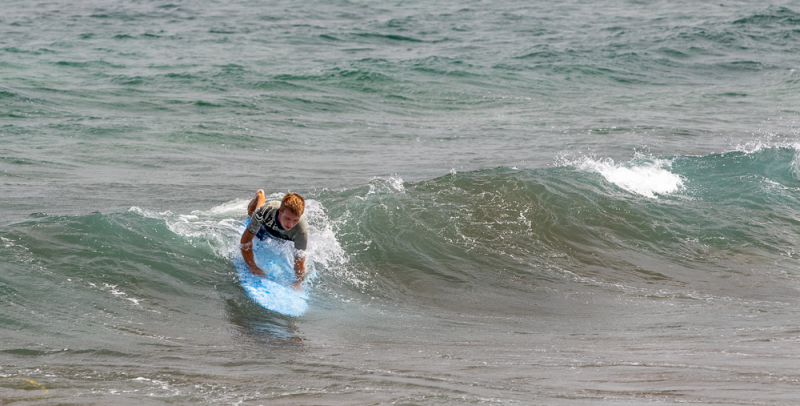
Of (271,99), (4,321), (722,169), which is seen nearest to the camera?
(4,321)

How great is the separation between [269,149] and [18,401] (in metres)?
9.66

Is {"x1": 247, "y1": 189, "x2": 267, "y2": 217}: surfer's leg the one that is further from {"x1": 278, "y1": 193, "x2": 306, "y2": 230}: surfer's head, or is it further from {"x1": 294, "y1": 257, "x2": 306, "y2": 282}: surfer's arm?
{"x1": 278, "y1": 193, "x2": 306, "y2": 230}: surfer's head

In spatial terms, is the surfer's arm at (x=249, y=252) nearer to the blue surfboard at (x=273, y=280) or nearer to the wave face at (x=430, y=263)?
the blue surfboard at (x=273, y=280)

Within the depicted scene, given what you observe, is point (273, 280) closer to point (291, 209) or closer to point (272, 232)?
point (272, 232)

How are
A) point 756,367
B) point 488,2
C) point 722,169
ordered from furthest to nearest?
point 488,2 < point 722,169 < point 756,367

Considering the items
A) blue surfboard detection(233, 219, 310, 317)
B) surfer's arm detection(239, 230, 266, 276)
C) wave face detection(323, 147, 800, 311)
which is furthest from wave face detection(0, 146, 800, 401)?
surfer's arm detection(239, 230, 266, 276)

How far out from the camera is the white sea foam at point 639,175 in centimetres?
1072

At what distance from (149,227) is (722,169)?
8848 mm

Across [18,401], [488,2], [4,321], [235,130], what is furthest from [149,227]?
[488,2]

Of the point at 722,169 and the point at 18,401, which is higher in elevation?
the point at 18,401

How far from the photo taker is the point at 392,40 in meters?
26.1

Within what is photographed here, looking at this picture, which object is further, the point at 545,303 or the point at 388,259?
the point at 388,259

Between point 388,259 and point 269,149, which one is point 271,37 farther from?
point 388,259

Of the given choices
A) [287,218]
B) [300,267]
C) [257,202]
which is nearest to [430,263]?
[300,267]
